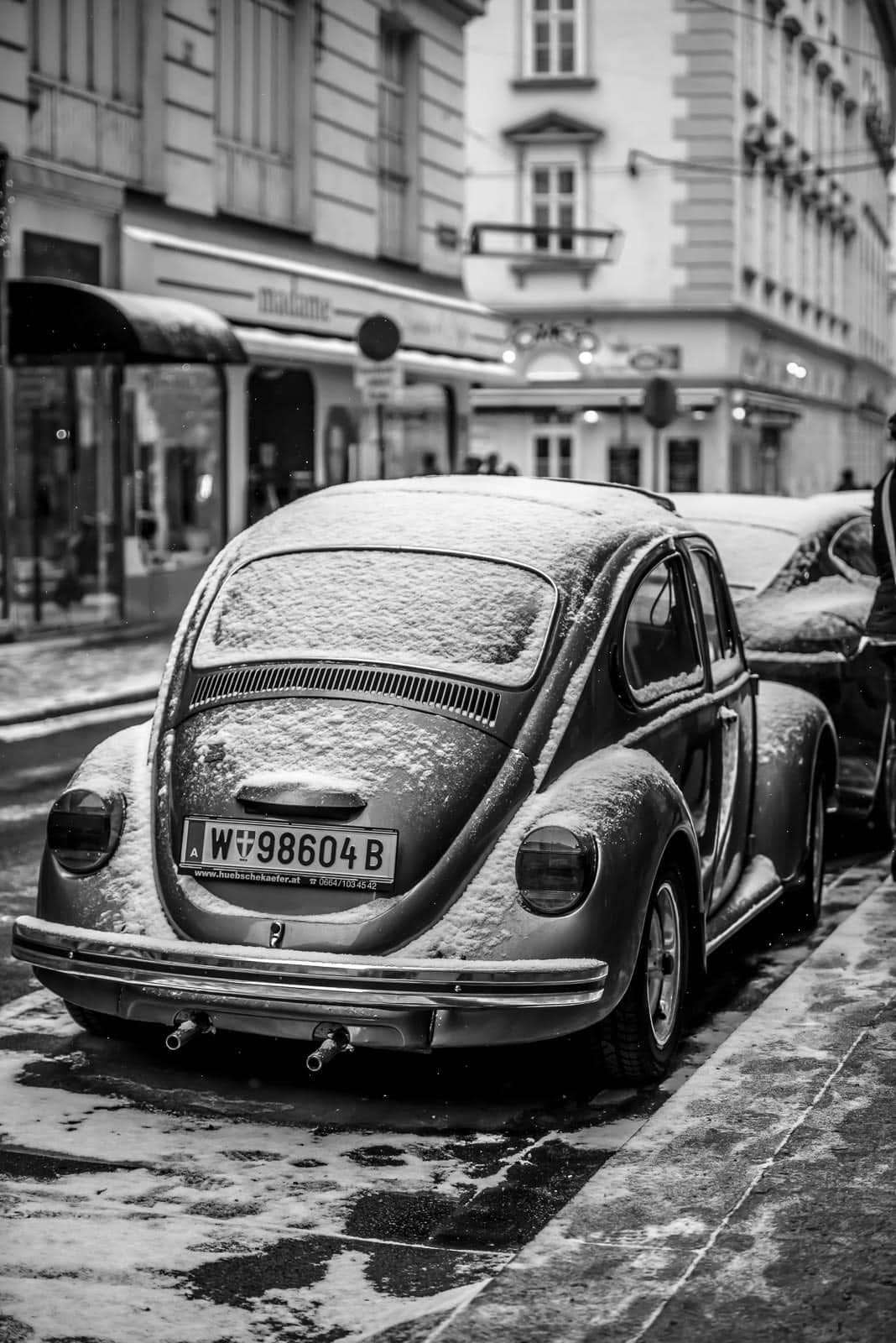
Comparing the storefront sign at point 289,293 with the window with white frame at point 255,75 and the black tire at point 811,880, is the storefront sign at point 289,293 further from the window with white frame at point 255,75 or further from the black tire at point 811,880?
the black tire at point 811,880

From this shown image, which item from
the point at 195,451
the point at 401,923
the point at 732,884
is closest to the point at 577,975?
the point at 401,923

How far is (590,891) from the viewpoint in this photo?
16.5 ft

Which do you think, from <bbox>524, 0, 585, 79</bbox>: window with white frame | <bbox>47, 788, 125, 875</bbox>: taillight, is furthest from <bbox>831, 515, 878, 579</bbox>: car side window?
<bbox>524, 0, 585, 79</bbox>: window with white frame

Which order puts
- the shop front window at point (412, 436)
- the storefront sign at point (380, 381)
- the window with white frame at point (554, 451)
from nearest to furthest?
the storefront sign at point (380, 381)
the shop front window at point (412, 436)
the window with white frame at point (554, 451)

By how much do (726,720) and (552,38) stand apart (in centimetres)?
4358

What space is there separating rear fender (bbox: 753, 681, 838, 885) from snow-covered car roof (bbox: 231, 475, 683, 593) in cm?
104

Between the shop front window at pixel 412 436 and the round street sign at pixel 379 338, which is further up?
the round street sign at pixel 379 338

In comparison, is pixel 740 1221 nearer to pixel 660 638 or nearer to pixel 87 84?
pixel 660 638

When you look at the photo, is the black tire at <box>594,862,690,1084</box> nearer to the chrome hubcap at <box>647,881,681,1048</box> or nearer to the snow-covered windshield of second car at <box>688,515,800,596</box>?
the chrome hubcap at <box>647,881,681,1048</box>

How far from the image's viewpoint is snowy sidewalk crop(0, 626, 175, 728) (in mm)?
14984

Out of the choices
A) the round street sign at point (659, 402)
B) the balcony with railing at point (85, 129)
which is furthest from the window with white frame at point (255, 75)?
the round street sign at point (659, 402)

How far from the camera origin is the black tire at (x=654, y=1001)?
5254 mm

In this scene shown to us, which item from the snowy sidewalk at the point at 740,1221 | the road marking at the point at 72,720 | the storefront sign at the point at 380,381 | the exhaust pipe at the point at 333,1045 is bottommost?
the road marking at the point at 72,720

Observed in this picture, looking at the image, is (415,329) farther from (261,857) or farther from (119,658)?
(261,857)
